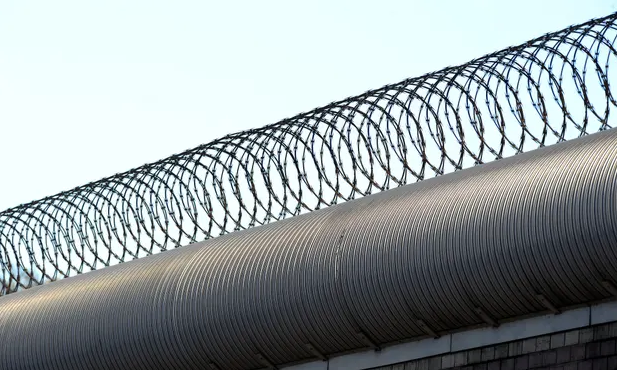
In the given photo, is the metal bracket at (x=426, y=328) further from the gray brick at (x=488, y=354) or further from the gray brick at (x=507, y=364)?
the gray brick at (x=507, y=364)

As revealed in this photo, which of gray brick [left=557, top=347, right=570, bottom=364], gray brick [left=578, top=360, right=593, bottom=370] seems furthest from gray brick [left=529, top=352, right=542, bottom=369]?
gray brick [left=578, top=360, right=593, bottom=370]

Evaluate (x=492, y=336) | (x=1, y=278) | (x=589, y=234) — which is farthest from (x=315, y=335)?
(x=1, y=278)

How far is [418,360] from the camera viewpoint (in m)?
26.2

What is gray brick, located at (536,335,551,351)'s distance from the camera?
2399 cm

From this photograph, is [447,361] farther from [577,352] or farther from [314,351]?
[314,351]

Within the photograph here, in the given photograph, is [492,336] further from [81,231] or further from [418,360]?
[81,231]

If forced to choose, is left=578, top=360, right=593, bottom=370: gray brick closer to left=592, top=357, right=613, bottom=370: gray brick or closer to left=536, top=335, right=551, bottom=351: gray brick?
left=592, top=357, right=613, bottom=370: gray brick

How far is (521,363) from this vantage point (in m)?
24.2

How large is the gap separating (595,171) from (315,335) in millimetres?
6856

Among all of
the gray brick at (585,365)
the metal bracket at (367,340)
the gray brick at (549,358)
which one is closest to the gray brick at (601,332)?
the gray brick at (585,365)

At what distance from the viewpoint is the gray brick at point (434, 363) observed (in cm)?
2572

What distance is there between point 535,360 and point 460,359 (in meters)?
1.78

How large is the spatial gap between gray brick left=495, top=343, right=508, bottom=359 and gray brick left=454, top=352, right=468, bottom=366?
714 millimetres

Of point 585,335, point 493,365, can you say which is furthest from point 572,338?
point 493,365
